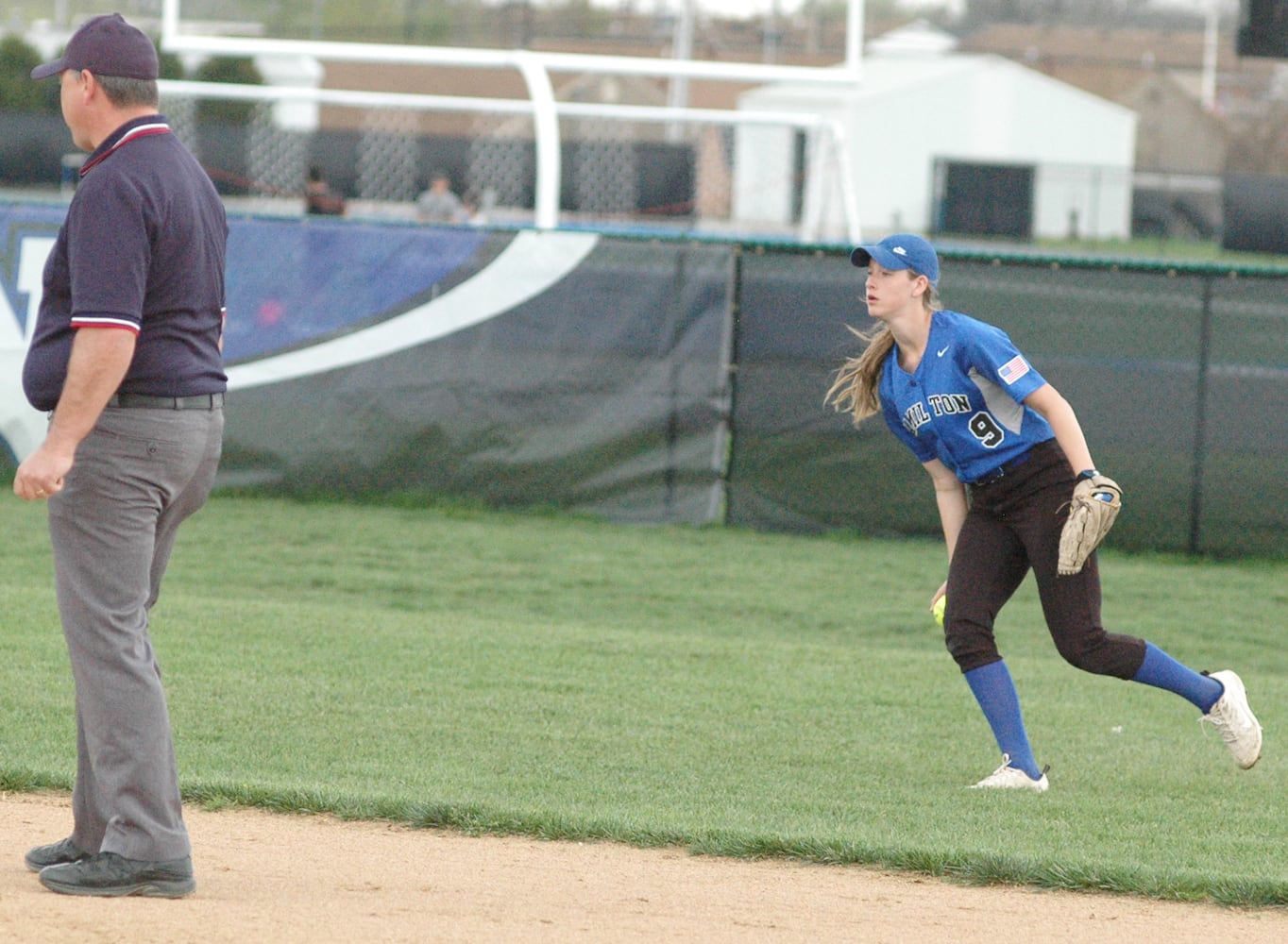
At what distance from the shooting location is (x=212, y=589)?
9039 mm

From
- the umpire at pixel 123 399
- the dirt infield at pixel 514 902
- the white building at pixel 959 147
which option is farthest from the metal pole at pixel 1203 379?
the white building at pixel 959 147

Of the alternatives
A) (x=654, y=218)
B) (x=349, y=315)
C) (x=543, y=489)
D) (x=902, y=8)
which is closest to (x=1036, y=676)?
(x=543, y=489)

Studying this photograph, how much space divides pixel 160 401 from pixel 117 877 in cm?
113

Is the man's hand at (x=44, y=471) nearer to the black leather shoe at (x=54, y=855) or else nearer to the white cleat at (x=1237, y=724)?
the black leather shoe at (x=54, y=855)

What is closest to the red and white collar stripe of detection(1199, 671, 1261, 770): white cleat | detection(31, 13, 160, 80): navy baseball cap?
detection(31, 13, 160, 80): navy baseball cap

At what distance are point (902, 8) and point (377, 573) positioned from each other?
68.0 meters

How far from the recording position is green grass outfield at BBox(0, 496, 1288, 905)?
514cm

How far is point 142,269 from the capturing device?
3742 millimetres

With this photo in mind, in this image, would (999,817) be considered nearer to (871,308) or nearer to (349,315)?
(871,308)

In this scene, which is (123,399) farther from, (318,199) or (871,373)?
(318,199)

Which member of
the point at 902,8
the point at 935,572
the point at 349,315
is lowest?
the point at 935,572

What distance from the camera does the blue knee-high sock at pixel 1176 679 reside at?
5648 millimetres

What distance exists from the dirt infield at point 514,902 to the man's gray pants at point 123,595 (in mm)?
251

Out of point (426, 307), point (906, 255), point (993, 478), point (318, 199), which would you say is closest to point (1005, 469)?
point (993, 478)
